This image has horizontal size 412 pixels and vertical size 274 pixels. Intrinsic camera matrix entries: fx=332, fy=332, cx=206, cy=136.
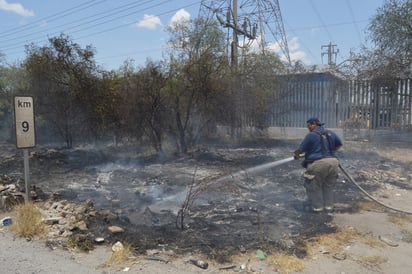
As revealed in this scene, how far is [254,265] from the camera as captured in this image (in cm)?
366

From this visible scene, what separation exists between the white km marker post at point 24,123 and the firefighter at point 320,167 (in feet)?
15.4

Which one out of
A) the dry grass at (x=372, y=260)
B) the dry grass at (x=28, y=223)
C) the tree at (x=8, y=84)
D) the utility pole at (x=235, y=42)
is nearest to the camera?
the dry grass at (x=372, y=260)

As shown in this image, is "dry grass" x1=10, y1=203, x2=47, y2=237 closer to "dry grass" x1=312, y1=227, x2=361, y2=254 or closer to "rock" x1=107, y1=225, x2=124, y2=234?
"rock" x1=107, y1=225, x2=124, y2=234

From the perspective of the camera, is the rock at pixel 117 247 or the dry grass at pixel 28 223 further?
the dry grass at pixel 28 223

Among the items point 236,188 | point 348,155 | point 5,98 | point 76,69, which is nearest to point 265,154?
point 348,155

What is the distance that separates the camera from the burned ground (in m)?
4.48

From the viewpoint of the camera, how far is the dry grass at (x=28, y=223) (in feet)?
15.3

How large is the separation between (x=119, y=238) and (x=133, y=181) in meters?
4.23

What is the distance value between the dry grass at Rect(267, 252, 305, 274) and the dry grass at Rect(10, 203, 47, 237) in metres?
3.19

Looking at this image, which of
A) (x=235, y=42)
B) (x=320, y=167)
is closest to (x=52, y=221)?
(x=320, y=167)

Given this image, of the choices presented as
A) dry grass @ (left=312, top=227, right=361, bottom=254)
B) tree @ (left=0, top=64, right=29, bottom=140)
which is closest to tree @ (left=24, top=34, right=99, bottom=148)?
tree @ (left=0, top=64, right=29, bottom=140)

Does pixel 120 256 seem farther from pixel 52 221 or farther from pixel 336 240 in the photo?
pixel 336 240

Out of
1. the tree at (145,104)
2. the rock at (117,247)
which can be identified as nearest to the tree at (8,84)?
the tree at (145,104)

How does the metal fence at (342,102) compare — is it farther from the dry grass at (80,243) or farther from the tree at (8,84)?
the tree at (8,84)
